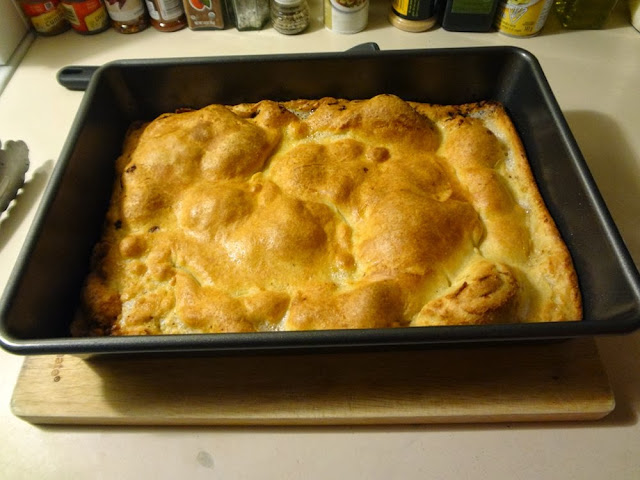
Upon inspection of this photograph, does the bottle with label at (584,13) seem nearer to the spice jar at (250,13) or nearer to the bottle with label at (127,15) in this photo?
the spice jar at (250,13)

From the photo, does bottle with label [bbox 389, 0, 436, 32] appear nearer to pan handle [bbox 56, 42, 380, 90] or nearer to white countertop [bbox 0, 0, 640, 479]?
pan handle [bbox 56, 42, 380, 90]

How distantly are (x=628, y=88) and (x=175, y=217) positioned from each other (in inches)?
48.3

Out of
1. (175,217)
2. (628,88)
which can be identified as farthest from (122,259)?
(628,88)

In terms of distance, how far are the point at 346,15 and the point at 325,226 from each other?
0.77 m

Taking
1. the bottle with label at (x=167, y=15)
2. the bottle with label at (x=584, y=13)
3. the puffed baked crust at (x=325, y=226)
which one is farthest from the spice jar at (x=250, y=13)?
the bottle with label at (x=584, y=13)

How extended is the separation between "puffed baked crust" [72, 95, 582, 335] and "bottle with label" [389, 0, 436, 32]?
17.4 inches

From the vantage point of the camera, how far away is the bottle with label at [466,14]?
134cm

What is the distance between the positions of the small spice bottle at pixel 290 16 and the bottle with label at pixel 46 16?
65cm

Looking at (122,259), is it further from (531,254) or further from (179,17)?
(179,17)

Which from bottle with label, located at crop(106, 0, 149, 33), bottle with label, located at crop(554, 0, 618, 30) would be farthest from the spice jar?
bottle with label, located at crop(554, 0, 618, 30)

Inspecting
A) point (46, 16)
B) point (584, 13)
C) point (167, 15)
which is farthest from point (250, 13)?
point (584, 13)

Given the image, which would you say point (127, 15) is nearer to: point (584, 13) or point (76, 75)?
point (76, 75)

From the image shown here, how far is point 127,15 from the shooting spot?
1407 mm

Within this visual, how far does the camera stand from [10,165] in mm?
1112
